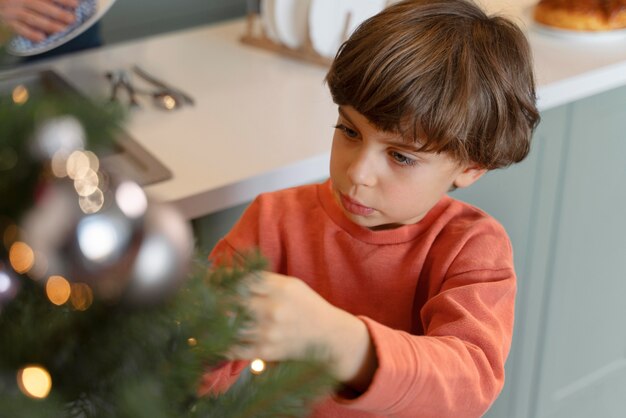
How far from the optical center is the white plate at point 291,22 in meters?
1.53

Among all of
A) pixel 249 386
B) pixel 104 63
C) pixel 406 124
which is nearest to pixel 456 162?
pixel 406 124

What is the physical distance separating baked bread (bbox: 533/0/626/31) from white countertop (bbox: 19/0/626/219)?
0.03 metres

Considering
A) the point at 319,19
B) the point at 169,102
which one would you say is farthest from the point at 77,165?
the point at 319,19

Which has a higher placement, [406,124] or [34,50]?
[406,124]

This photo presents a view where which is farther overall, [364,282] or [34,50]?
[34,50]

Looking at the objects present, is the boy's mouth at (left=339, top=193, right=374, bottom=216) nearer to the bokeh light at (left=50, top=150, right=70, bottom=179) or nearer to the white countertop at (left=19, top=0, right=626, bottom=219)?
the white countertop at (left=19, top=0, right=626, bottom=219)

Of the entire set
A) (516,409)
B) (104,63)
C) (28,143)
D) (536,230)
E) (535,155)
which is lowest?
(516,409)

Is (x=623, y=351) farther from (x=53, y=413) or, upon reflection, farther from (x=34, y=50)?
(x=53, y=413)

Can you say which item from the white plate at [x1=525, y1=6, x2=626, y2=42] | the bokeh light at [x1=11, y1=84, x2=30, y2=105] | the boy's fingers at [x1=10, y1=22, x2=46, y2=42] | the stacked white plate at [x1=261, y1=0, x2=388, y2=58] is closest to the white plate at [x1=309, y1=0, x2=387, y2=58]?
the stacked white plate at [x1=261, y1=0, x2=388, y2=58]

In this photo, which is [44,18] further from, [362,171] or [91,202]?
[91,202]

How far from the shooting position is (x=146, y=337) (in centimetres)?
37

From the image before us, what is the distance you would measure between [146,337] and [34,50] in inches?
47.9

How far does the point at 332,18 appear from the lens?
149 centimetres

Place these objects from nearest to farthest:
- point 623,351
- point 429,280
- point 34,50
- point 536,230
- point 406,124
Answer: point 406,124
point 429,280
point 34,50
point 536,230
point 623,351
